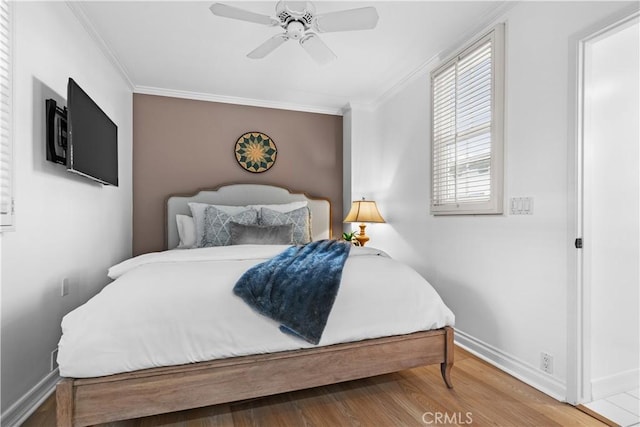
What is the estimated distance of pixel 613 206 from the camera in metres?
1.90

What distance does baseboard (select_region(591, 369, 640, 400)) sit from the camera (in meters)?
1.86

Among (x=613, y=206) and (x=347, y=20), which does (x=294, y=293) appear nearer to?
(x=347, y=20)

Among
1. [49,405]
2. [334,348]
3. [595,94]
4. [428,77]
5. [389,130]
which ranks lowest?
[49,405]

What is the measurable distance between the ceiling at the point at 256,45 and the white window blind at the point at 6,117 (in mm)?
857

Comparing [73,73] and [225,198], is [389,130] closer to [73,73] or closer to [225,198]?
[225,198]

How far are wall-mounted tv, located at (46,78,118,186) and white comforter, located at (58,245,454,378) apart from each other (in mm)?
696

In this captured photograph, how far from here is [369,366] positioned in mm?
1840

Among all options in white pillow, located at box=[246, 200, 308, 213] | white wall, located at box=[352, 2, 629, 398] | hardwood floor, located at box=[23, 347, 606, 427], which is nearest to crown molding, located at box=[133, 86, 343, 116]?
white pillow, located at box=[246, 200, 308, 213]

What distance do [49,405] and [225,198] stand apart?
95.3 inches

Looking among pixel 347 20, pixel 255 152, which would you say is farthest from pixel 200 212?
pixel 347 20

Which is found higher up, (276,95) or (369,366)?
(276,95)

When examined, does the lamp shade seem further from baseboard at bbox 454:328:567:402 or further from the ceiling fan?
the ceiling fan

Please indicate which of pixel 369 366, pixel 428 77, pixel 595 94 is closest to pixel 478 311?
pixel 369 366

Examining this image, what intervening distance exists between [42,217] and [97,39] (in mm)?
1602
